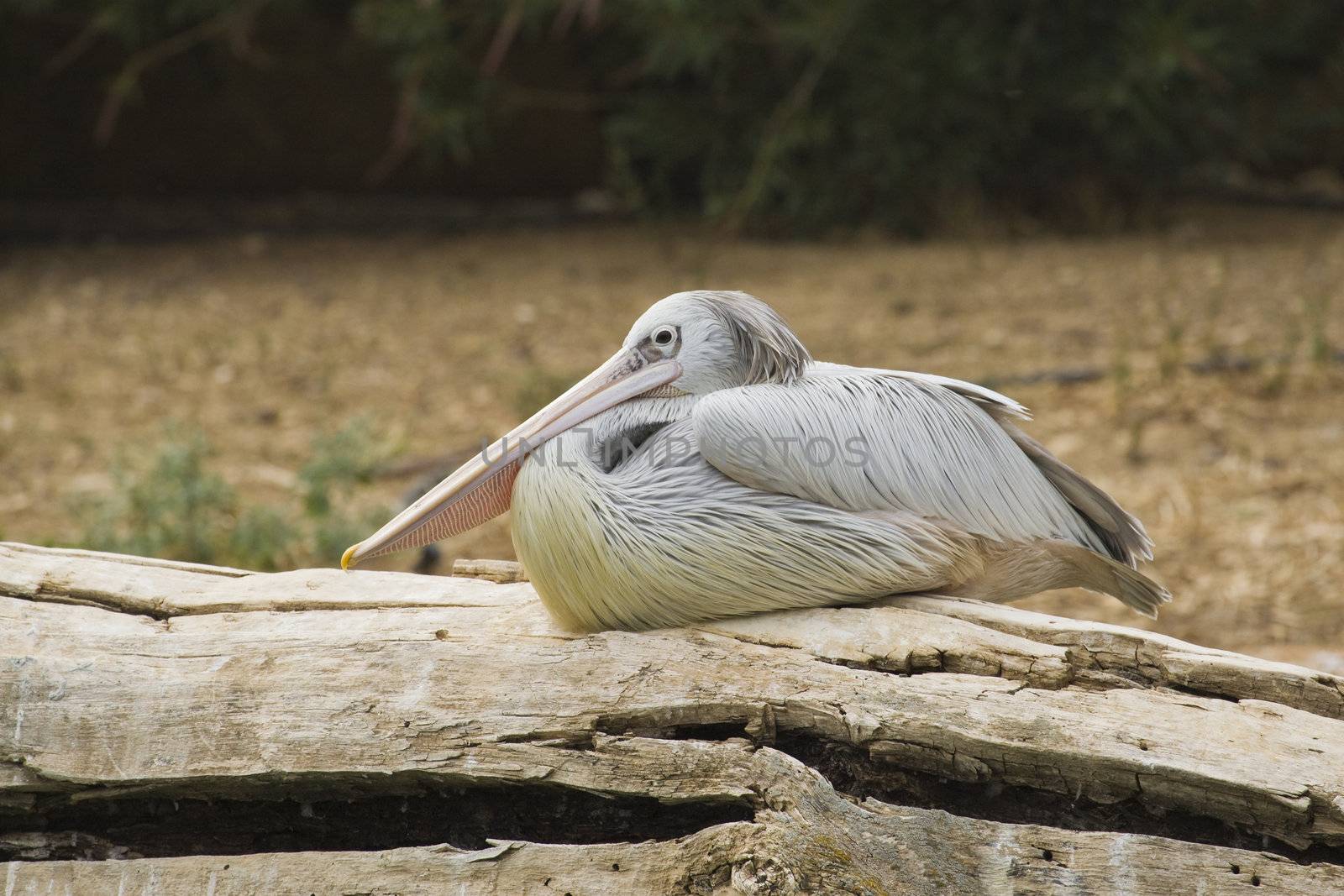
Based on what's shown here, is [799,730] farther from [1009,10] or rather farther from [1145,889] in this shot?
[1009,10]

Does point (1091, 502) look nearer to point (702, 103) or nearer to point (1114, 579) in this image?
point (1114, 579)

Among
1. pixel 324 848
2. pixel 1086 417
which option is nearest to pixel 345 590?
pixel 324 848

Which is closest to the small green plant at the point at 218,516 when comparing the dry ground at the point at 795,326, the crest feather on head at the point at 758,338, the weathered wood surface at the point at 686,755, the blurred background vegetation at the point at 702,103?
the dry ground at the point at 795,326

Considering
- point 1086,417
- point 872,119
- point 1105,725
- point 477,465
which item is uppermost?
point 872,119

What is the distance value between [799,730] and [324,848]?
774 mm

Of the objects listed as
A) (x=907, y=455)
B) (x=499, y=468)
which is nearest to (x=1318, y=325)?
(x=907, y=455)

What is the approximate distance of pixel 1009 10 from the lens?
6422 mm

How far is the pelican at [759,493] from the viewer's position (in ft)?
6.98

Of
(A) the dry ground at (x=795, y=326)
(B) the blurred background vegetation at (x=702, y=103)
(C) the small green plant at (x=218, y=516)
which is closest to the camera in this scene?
(C) the small green plant at (x=218, y=516)

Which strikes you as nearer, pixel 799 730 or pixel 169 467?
pixel 799 730

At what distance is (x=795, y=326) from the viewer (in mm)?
5547

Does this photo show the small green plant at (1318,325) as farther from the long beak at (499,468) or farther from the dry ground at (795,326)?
the long beak at (499,468)

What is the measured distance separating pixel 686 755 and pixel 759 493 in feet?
1.54

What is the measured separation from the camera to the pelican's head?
2305 mm
